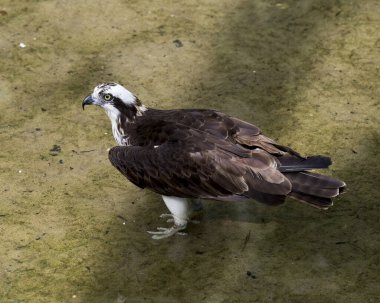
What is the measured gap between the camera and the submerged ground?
698 centimetres

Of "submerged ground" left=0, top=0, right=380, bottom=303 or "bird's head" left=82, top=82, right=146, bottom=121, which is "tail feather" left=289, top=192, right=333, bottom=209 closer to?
"submerged ground" left=0, top=0, right=380, bottom=303

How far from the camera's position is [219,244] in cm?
740

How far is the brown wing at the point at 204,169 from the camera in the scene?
22.5 feet

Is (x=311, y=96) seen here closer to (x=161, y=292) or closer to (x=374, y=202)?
(x=374, y=202)

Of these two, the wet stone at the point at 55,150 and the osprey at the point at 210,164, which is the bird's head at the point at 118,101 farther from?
the wet stone at the point at 55,150

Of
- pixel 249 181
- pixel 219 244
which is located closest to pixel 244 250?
pixel 219 244

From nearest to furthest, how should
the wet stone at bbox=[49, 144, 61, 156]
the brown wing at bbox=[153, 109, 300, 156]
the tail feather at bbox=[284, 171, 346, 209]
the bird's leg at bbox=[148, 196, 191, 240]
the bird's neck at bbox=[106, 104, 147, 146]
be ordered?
the tail feather at bbox=[284, 171, 346, 209] < the brown wing at bbox=[153, 109, 300, 156] < the bird's leg at bbox=[148, 196, 191, 240] < the bird's neck at bbox=[106, 104, 147, 146] < the wet stone at bbox=[49, 144, 61, 156]

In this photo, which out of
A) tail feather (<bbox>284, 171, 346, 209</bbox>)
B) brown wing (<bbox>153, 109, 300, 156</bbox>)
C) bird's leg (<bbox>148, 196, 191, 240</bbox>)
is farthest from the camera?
bird's leg (<bbox>148, 196, 191, 240</bbox>)

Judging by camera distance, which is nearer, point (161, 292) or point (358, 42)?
point (161, 292)

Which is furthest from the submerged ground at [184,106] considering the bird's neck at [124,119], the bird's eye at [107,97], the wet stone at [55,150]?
the bird's eye at [107,97]

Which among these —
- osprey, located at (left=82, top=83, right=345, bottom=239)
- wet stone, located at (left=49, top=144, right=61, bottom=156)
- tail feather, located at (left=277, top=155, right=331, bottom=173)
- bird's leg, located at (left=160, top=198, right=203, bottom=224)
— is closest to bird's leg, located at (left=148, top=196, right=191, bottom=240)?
osprey, located at (left=82, top=83, right=345, bottom=239)

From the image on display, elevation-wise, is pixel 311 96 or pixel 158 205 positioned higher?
pixel 311 96

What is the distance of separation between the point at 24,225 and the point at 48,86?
2500mm

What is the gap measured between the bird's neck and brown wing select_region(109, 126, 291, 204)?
14.7 inches
